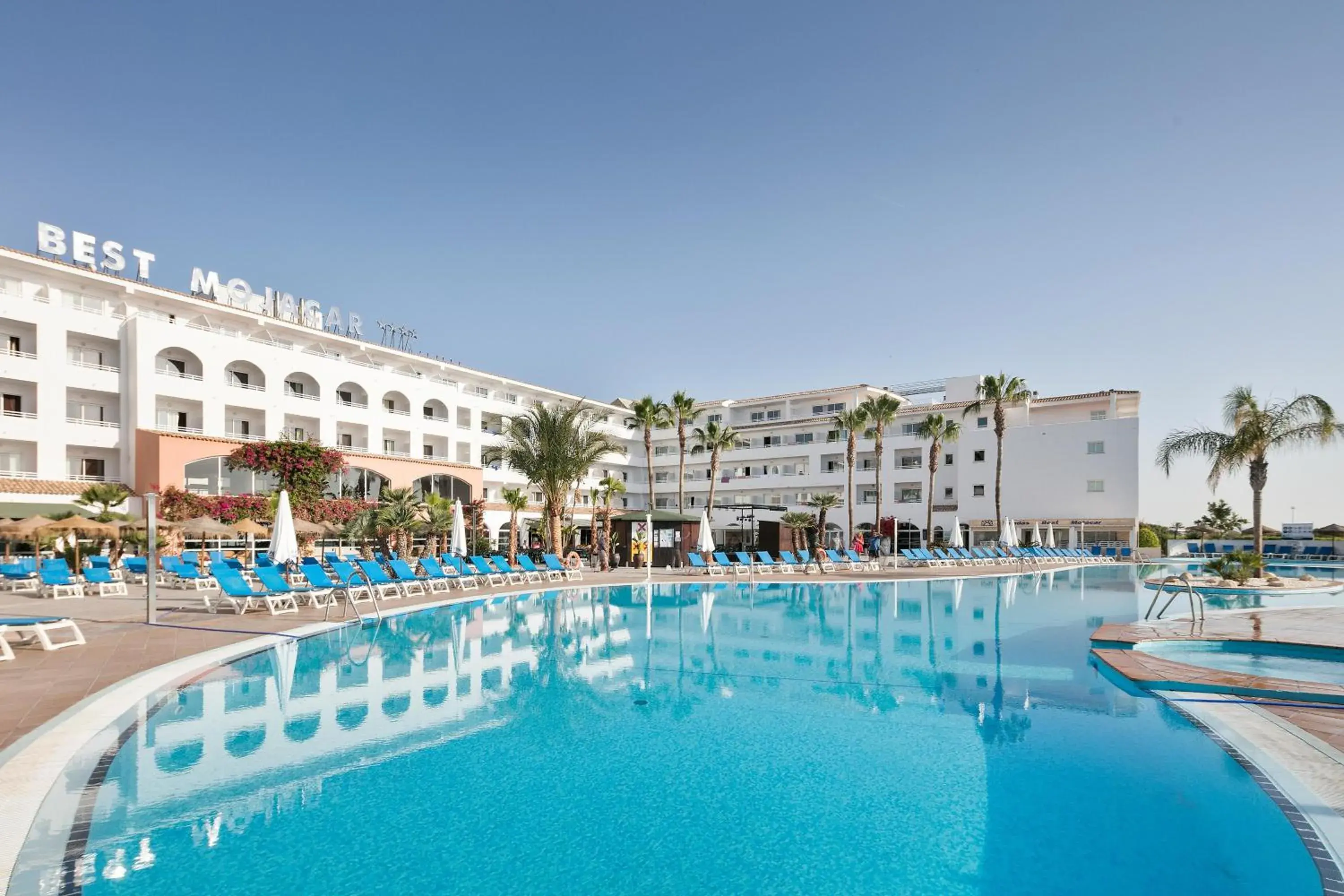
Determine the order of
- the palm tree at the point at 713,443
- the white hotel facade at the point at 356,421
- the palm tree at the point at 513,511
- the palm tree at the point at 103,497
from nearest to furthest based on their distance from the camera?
the palm tree at the point at 103,497
the palm tree at the point at 513,511
the white hotel facade at the point at 356,421
the palm tree at the point at 713,443

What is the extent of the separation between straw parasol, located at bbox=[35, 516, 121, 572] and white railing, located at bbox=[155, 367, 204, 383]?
39.8 ft

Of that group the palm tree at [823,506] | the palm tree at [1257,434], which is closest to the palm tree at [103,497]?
the palm tree at [823,506]

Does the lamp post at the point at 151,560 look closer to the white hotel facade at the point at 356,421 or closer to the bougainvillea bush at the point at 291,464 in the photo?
the white hotel facade at the point at 356,421

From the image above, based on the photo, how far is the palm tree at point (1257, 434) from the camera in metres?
26.0

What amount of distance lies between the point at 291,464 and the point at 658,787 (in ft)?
87.8

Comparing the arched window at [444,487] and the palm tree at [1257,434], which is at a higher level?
the palm tree at [1257,434]

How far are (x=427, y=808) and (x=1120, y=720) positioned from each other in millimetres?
6286

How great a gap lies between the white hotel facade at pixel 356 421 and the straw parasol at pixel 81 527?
5074 mm

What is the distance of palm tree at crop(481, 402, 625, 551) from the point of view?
1037 inches

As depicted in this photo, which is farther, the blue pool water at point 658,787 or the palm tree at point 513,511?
the palm tree at point 513,511

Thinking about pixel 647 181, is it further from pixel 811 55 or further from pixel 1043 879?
pixel 1043 879

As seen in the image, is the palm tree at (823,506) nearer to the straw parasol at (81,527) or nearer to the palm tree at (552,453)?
the palm tree at (552,453)

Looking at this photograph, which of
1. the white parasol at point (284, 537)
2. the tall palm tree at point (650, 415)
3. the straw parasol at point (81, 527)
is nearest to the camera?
the white parasol at point (284, 537)

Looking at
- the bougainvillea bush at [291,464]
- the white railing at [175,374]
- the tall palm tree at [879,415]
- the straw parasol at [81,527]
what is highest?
the white railing at [175,374]
